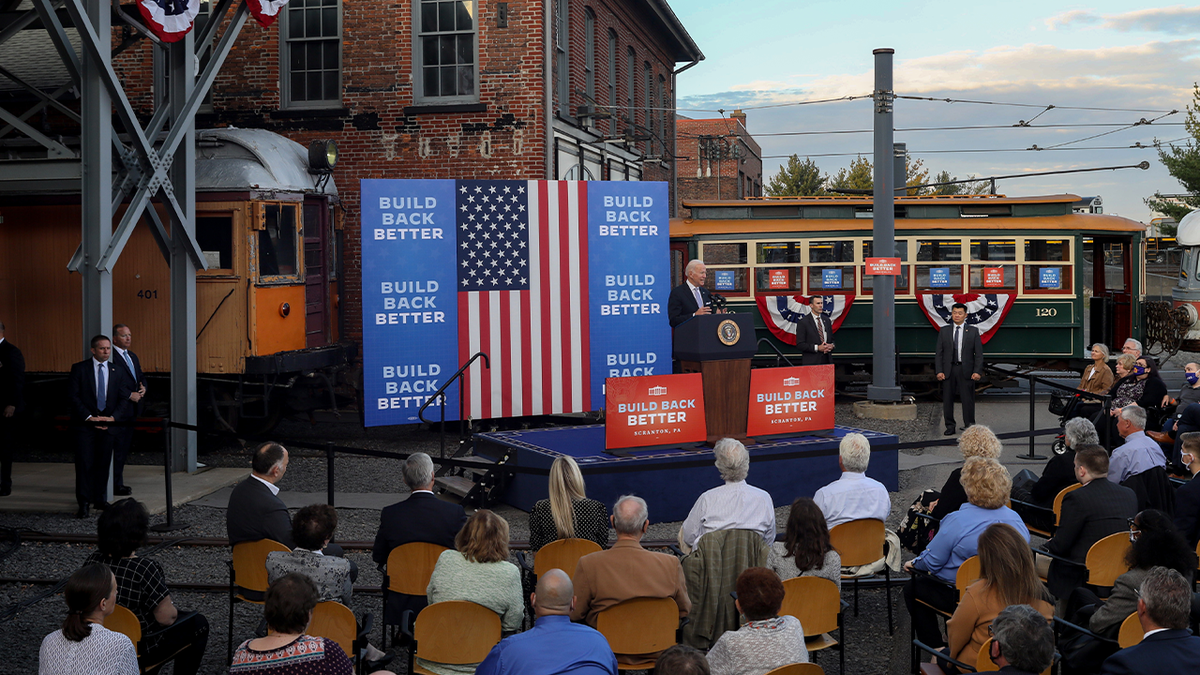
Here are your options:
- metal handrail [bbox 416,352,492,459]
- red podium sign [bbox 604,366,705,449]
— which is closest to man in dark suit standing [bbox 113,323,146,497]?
metal handrail [bbox 416,352,492,459]

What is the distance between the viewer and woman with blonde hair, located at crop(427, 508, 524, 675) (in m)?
5.04

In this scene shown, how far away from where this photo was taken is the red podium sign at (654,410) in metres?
9.44

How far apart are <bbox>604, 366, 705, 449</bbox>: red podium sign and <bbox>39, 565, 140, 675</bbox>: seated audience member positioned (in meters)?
5.45

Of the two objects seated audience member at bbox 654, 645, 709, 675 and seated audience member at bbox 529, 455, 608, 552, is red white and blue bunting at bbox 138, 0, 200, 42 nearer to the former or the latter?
seated audience member at bbox 529, 455, 608, 552

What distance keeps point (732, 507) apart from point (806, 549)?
0.66 metres

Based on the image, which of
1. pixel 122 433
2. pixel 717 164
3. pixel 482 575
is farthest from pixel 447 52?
pixel 717 164

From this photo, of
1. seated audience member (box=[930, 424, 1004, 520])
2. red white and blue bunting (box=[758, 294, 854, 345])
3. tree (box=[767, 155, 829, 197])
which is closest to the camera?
seated audience member (box=[930, 424, 1004, 520])

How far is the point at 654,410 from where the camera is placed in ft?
31.7

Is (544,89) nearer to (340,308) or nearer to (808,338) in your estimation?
(340,308)

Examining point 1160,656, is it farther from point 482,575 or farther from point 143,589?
point 143,589

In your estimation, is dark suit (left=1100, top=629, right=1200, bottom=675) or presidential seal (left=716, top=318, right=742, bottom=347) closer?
dark suit (left=1100, top=629, right=1200, bottom=675)

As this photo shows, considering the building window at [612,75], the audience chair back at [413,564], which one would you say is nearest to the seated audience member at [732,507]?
the audience chair back at [413,564]

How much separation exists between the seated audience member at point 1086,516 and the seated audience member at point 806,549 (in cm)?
153

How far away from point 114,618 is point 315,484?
21.5 feet
